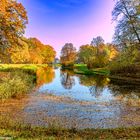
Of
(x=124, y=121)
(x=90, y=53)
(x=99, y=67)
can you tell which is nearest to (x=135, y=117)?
(x=124, y=121)

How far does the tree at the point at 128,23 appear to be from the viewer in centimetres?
2373

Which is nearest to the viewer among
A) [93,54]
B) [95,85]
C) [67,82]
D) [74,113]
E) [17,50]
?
[74,113]

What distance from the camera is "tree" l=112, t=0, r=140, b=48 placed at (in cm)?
2373

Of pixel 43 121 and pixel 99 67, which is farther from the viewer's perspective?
pixel 99 67

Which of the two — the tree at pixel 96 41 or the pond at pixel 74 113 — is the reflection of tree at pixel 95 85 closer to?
the pond at pixel 74 113

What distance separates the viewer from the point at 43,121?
13.4 m

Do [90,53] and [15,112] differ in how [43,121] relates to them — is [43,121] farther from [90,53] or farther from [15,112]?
[90,53]

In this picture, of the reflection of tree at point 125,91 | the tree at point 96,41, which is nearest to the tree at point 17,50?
the reflection of tree at point 125,91

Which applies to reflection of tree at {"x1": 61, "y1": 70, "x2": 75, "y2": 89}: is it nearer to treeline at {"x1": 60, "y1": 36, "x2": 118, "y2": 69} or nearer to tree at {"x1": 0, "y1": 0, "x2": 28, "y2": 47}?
treeline at {"x1": 60, "y1": 36, "x2": 118, "y2": 69}

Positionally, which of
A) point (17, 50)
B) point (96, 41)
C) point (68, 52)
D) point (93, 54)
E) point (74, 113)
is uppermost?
point (96, 41)

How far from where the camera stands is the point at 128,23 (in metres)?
24.3

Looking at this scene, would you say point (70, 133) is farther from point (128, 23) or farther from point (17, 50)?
point (17, 50)

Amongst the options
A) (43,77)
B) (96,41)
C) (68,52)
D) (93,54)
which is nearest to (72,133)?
A: (43,77)

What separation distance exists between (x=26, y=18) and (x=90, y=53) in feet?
250
